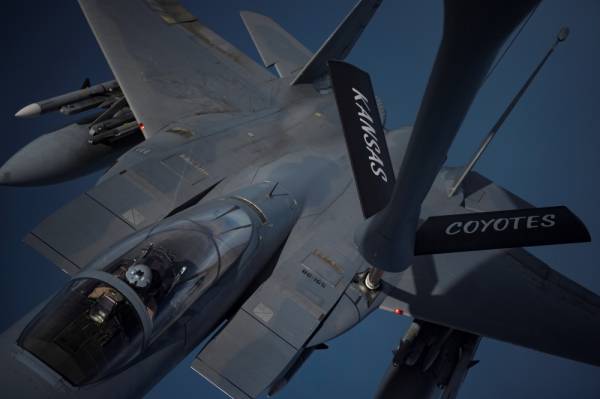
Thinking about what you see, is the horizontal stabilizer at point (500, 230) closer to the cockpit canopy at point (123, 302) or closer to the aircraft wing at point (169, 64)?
the cockpit canopy at point (123, 302)

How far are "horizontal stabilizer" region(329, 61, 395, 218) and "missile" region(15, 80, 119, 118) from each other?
3650 millimetres

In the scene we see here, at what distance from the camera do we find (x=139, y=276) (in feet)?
10.5

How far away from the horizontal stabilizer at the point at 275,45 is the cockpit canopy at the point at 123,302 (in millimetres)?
4442

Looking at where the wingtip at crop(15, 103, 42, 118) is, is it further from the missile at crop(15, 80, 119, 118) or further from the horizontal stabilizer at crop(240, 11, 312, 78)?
the horizontal stabilizer at crop(240, 11, 312, 78)

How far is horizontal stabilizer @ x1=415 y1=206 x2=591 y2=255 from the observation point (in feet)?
9.43

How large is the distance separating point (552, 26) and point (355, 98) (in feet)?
19.6

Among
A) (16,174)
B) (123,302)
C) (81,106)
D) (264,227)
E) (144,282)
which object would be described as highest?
(81,106)

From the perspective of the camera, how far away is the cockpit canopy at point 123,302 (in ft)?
9.68

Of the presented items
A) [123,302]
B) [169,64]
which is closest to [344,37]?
[169,64]

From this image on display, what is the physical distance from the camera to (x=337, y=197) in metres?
5.28

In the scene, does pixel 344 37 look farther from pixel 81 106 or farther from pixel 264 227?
pixel 264 227

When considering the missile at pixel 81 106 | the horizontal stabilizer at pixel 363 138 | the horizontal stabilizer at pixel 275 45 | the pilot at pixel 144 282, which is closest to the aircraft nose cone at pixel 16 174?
the missile at pixel 81 106

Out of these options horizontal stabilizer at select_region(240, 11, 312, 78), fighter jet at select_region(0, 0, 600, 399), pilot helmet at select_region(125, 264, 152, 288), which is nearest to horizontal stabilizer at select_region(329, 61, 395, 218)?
fighter jet at select_region(0, 0, 600, 399)

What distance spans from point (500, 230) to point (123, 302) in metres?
2.03
